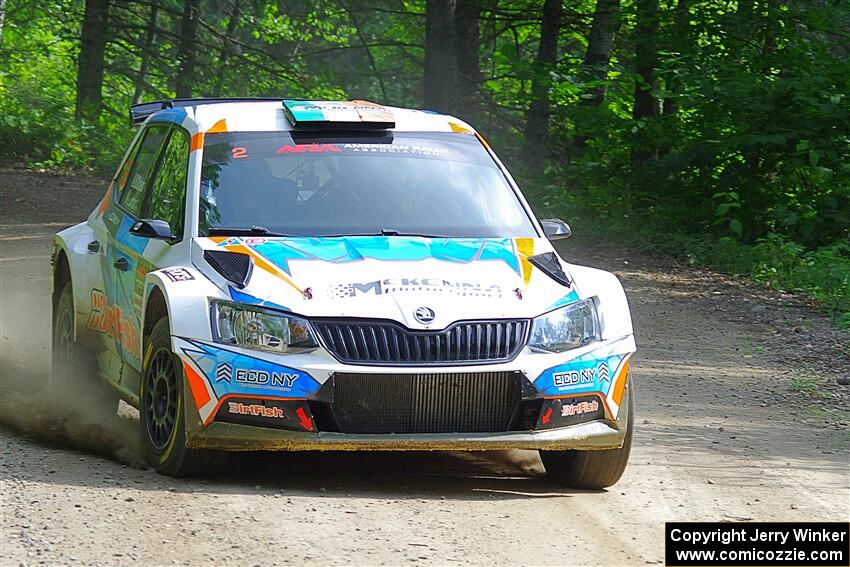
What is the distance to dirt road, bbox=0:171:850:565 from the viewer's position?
4930 millimetres

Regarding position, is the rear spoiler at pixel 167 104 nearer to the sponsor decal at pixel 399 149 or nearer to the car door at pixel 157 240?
the car door at pixel 157 240

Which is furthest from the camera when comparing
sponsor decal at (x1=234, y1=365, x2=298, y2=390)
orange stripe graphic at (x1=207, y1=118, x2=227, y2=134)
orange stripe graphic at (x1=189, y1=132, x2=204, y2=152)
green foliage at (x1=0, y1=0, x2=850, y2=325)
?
green foliage at (x1=0, y1=0, x2=850, y2=325)

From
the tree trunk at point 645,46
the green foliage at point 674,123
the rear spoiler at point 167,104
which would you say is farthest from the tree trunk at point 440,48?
the rear spoiler at point 167,104

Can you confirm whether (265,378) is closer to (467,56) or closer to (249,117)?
(249,117)

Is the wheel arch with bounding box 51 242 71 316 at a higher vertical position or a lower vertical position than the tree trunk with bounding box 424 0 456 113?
lower

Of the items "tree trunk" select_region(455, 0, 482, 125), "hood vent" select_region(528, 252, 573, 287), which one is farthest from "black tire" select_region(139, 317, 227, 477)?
"tree trunk" select_region(455, 0, 482, 125)

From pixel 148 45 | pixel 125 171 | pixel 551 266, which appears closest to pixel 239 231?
pixel 551 266

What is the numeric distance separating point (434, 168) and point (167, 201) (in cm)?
138

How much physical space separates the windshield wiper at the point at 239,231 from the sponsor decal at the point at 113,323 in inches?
25.2

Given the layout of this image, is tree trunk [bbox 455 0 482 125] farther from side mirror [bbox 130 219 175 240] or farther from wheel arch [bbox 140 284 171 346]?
wheel arch [bbox 140 284 171 346]

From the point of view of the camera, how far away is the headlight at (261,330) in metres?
5.62

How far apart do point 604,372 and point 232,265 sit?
1.70 m

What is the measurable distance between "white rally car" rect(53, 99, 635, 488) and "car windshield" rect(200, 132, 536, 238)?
0.01 metres

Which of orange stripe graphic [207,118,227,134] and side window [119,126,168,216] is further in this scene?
side window [119,126,168,216]
